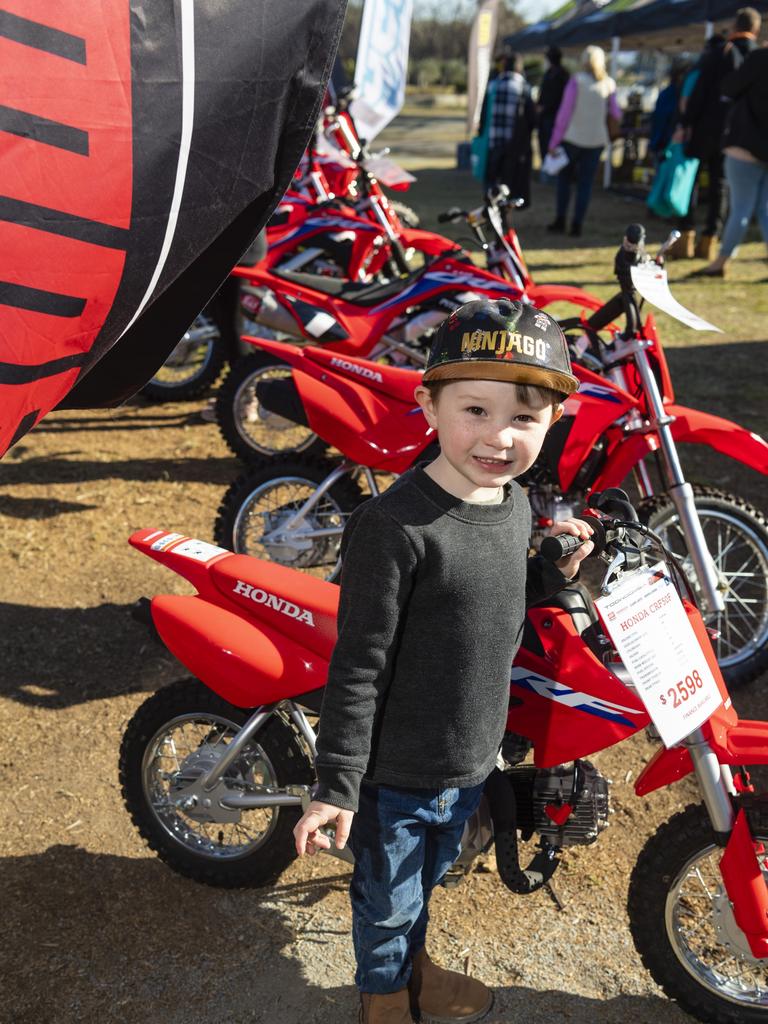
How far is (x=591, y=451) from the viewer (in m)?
3.84

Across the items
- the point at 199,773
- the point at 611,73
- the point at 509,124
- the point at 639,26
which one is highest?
the point at 639,26

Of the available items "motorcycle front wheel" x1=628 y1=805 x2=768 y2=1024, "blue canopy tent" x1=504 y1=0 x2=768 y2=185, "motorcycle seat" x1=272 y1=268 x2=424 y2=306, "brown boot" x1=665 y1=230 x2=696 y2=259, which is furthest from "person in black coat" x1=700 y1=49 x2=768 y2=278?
"motorcycle front wheel" x1=628 y1=805 x2=768 y2=1024

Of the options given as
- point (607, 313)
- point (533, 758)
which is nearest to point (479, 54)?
point (607, 313)

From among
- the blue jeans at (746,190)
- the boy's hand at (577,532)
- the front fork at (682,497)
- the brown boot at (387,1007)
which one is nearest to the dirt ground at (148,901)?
the brown boot at (387,1007)

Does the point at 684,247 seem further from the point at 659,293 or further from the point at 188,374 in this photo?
the point at 659,293

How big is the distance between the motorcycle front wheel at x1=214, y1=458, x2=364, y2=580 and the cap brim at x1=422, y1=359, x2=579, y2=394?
2.17 meters

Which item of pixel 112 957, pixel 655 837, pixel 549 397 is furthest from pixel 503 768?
pixel 112 957

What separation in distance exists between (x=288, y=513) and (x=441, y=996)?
2068 millimetres

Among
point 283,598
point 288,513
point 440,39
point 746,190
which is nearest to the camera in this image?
point 283,598

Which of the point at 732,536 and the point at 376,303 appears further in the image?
the point at 376,303

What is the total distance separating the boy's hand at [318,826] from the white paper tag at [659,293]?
1833 mm

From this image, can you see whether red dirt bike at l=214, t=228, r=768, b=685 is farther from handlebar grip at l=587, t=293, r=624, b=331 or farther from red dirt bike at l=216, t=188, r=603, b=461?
red dirt bike at l=216, t=188, r=603, b=461

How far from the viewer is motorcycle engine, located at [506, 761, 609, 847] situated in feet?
7.68

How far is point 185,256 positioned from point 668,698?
120 centimetres
